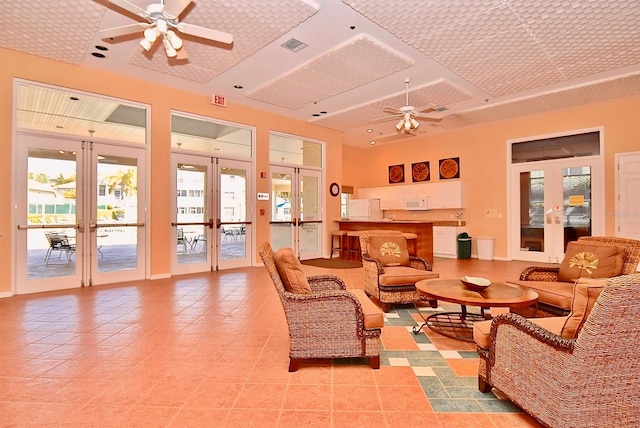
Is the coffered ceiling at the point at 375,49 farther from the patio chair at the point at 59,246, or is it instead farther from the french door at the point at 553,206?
the patio chair at the point at 59,246

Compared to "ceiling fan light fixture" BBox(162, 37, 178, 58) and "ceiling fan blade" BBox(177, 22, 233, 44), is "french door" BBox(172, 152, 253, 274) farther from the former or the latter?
"ceiling fan blade" BBox(177, 22, 233, 44)

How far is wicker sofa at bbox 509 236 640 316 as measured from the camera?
309 centimetres

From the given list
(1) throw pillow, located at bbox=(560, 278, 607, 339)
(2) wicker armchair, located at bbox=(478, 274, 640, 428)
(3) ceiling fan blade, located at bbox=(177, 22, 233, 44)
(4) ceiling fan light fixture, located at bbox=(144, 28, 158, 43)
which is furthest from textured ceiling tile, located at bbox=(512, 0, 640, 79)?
(4) ceiling fan light fixture, located at bbox=(144, 28, 158, 43)

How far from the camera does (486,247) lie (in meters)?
8.41

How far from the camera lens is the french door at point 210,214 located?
638cm

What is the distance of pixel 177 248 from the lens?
6.32 meters

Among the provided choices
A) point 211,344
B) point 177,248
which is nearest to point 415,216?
point 177,248

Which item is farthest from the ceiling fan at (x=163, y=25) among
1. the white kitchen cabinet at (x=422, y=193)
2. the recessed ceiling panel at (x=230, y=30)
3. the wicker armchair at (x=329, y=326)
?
the white kitchen cabinet at (x=422, y=193)

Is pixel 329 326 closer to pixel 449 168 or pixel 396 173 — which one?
pixel 449 168

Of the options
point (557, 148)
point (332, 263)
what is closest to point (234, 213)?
point (332, 263)

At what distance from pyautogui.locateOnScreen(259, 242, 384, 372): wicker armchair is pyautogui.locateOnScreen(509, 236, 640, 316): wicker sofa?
73.6 inches

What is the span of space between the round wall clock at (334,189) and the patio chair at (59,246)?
574cm

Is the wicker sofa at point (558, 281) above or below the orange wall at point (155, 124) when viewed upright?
below

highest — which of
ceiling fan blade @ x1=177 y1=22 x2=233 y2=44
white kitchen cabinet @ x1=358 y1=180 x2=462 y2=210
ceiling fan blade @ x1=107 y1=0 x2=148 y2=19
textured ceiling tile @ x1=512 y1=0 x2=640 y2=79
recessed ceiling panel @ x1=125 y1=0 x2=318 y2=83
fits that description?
recessed ceiling panel @ x1=125 y1=0 x2=318 y2=83
